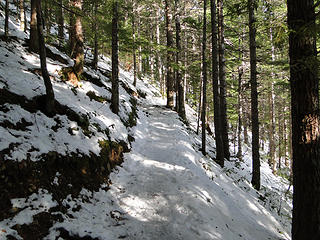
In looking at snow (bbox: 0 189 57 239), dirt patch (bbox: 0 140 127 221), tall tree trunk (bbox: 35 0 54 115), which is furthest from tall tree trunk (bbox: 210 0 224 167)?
snow (bbox: 0 189 57 239)

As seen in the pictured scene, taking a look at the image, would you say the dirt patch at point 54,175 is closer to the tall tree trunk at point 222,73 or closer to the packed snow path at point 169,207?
the packed snow path at point 169,207


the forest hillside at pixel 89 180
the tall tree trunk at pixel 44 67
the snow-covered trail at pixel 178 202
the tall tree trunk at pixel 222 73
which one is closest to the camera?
the forest hillside at pixel 89 180

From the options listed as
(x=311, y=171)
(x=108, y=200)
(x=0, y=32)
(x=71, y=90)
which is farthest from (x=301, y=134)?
(x=0, y=32)

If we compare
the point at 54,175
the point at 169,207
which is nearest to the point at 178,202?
the point at 169,207

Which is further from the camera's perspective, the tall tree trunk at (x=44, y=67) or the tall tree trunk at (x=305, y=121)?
the tall tree trunk at (x=44, y=67)

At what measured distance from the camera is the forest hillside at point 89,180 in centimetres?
397

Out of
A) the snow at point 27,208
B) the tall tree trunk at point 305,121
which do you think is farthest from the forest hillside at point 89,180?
the tall tree trunk at point 305,121

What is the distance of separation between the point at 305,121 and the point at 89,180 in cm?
535

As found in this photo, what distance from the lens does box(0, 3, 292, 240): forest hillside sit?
397 centimetres

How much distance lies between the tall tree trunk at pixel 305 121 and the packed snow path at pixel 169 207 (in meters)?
1.89

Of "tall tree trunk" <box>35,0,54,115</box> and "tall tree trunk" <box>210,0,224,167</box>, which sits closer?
"tall tree trunk" <box>35,0,54,115</box>

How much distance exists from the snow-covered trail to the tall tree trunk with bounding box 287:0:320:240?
191 centimetres

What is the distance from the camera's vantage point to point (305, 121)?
3752mm

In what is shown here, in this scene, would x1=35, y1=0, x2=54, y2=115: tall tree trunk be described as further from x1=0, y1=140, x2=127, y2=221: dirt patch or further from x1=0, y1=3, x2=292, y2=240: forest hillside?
x1=0, y1=140, x2=127, y2=221: dirt patch
